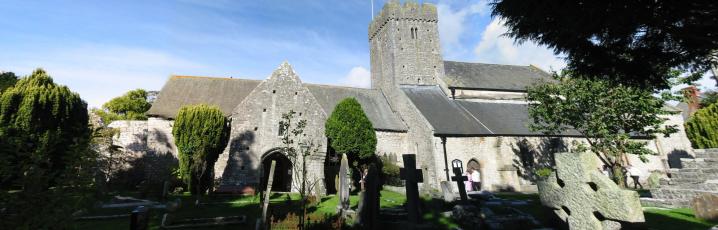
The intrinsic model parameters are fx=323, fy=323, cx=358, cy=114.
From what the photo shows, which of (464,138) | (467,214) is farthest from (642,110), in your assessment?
(467,214)

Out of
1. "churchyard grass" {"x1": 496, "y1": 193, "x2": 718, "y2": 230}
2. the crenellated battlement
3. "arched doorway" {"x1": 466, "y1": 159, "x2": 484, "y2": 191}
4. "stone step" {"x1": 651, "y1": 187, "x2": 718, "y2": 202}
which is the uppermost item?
the crenellated battlement

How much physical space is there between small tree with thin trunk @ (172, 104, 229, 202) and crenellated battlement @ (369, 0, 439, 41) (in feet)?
58.3

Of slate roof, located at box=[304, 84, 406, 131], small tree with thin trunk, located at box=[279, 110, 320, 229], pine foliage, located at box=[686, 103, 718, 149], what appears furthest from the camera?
slate roof, located at box=[304, 84, 406, 131]

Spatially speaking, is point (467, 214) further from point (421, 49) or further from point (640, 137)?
point (640, 137)

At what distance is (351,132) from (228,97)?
36.5 ft

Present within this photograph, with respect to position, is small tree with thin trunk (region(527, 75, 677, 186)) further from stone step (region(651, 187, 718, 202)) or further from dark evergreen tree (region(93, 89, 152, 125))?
dark evergreen tree (region(93, 89, 152, 125))

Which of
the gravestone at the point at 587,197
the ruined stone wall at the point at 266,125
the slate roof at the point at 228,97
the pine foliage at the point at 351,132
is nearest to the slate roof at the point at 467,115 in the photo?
the slate roof at the point at 228,97

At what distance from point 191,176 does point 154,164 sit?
25.0 ft

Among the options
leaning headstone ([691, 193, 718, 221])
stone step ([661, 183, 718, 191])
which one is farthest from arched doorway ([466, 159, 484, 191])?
leaning headstone ([691, 193, 718, 221])

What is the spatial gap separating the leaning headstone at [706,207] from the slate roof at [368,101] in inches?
636

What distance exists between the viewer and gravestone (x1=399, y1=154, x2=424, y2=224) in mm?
6875

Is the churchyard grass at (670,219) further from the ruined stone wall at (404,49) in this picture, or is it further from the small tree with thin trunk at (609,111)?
the ruined stone wall at (404,49)

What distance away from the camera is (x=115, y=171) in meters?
20.3

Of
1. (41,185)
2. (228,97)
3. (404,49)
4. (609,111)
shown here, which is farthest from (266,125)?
(609,111)
